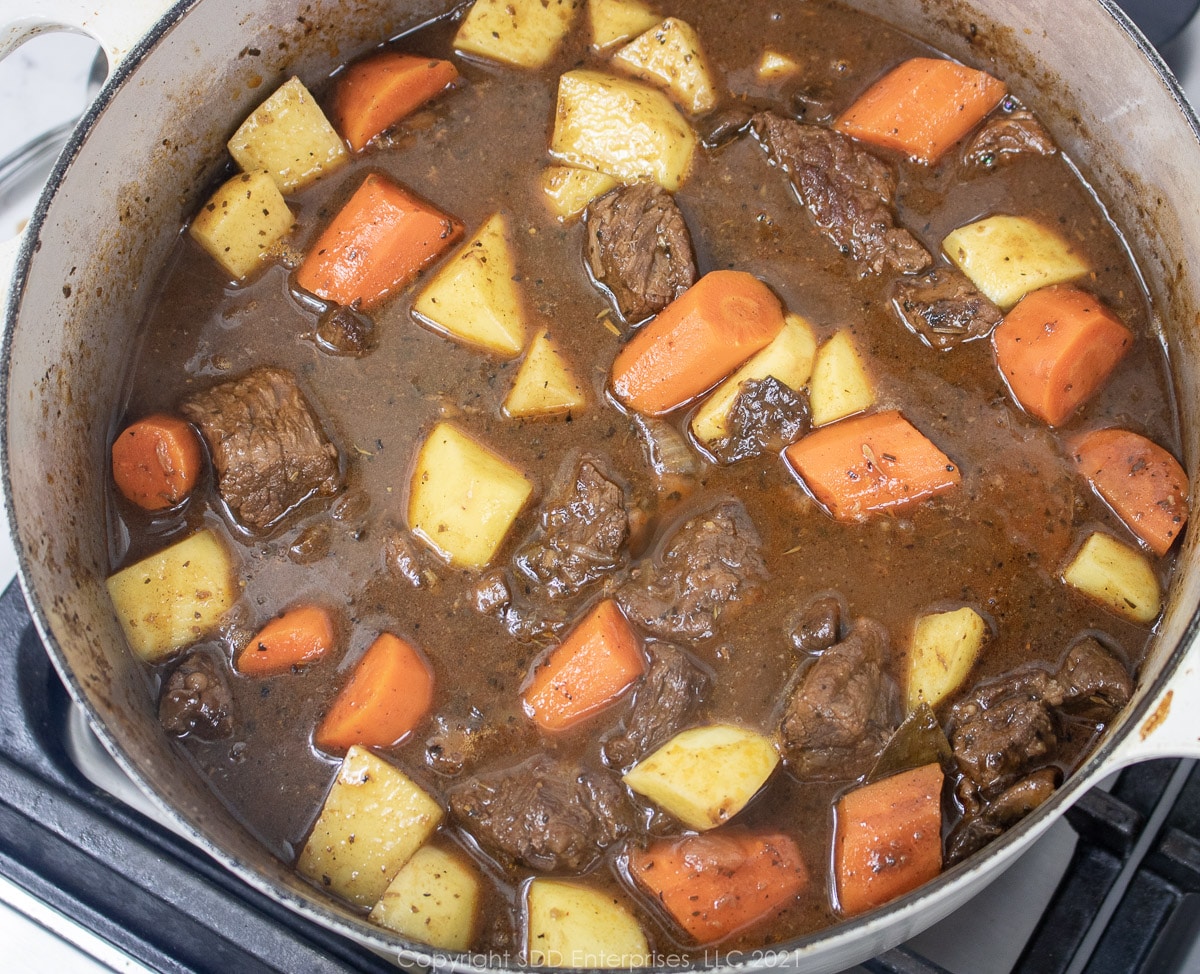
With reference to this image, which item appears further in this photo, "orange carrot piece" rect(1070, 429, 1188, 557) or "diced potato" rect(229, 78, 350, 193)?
"diced potato" rect(229, 78, 350, 193)

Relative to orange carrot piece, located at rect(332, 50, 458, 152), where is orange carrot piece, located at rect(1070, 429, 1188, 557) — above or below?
below

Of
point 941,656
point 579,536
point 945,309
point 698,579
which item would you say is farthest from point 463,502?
point 945,309

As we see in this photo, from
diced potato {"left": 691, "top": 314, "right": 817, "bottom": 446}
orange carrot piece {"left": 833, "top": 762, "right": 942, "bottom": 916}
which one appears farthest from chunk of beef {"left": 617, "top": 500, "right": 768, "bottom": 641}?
orange carrot piece {"left": 833, "top": 762, "right": 942, "bottom": 916}

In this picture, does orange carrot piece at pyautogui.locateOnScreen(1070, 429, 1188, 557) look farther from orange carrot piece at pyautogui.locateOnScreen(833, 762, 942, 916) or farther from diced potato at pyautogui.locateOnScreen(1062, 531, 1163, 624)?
orange carrot piece at pyautogui.locateOnScreen(833, 762, 942, 916)

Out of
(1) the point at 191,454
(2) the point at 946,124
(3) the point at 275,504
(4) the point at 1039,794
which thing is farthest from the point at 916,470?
(1) the point at 191,454

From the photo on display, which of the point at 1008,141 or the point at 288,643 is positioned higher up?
the point at 1008,141

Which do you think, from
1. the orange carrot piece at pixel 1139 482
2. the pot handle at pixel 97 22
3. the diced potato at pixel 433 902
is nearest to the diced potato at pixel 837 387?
the orange carrot piece at pixel 1139 482

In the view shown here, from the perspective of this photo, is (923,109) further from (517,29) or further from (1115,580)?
(1115,580)
